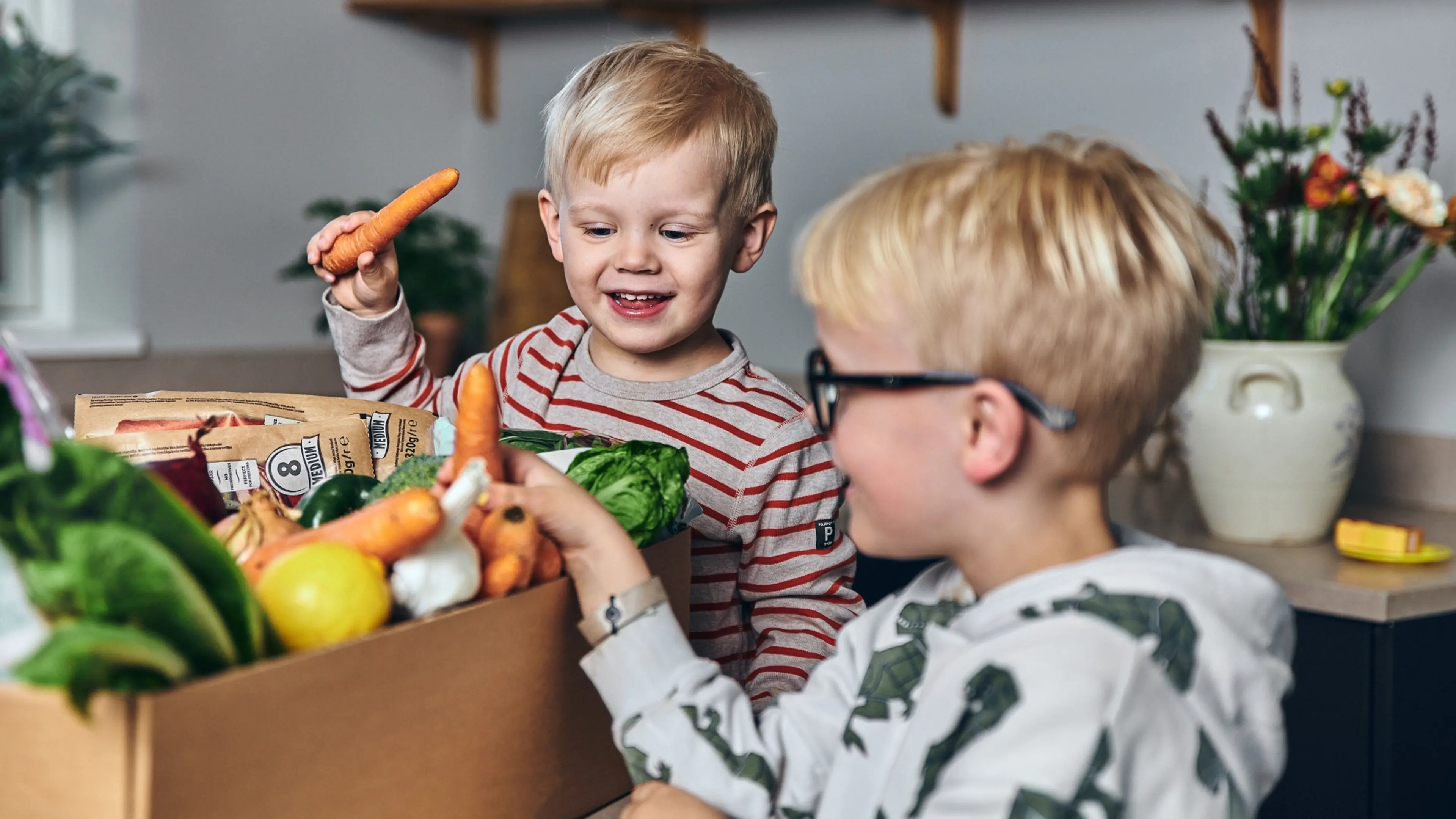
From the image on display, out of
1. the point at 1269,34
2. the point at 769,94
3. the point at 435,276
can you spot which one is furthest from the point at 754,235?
the point at 435,276

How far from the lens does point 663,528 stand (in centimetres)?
82

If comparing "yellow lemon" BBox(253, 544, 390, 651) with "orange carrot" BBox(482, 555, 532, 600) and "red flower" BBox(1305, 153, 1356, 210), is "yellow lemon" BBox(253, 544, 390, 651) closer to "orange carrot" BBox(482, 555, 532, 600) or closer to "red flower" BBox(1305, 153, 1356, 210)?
"orange carrot" BBox(482, 555, 532, 600)

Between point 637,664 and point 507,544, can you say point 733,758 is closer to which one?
point 637,664

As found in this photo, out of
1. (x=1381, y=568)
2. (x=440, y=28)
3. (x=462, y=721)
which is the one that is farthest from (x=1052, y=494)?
(x=440, y=28)

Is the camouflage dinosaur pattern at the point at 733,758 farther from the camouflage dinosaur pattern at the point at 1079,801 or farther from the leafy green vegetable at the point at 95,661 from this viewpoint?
the leafy green vegetable at the point at 95,661

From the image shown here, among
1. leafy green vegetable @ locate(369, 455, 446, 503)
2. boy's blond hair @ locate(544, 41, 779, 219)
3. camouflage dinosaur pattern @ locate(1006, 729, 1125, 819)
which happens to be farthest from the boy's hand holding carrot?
camouflage dinosaur pattern @ locate(1006, 729, 1125, 819)

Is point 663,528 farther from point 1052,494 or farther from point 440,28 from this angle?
point 440,28

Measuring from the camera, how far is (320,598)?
1.97 ft

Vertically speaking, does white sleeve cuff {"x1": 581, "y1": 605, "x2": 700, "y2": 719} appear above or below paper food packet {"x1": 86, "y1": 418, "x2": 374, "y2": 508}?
below

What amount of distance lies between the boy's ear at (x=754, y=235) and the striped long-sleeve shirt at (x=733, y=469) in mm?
78

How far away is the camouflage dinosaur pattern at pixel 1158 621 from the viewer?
0.63 m

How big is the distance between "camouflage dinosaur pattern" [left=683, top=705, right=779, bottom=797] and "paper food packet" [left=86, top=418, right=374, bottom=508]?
300mm

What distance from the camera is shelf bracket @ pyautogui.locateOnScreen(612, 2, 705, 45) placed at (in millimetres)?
2961

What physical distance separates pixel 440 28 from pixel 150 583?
3.23 metres
